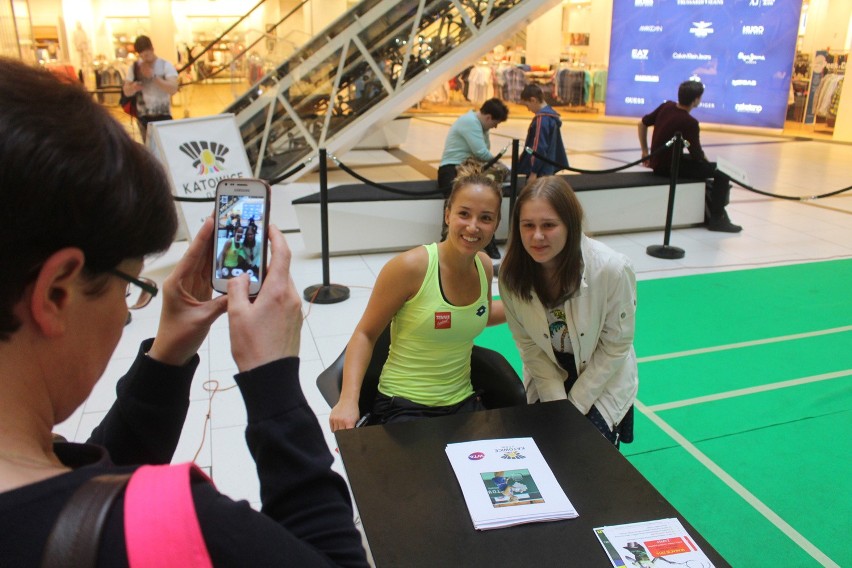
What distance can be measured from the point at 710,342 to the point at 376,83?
5709 millimetres

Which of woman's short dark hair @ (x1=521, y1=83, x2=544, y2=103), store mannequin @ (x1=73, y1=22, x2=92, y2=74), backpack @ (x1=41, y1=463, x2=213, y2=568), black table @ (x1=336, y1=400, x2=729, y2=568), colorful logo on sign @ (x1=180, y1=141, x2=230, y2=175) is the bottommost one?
black table @ (x1=336, y1=400, x2=729, y2=568)

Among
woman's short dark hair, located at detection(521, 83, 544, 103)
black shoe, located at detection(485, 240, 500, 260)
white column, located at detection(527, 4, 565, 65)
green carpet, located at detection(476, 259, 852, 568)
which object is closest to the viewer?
green carpet, located at detection(476, 259, 852, 568)

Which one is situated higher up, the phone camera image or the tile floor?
the phone camera image

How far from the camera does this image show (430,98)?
819 inches

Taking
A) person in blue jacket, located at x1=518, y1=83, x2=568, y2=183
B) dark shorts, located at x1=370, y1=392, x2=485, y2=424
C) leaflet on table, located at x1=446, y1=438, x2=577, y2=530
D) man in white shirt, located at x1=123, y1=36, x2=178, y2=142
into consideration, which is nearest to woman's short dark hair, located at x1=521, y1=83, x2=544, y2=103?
person in blue jacket, located at x1=518, y1=83, x2=568, y2=183

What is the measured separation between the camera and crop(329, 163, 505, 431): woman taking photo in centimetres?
254

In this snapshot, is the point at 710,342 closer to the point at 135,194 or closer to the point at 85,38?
the point at 135,194

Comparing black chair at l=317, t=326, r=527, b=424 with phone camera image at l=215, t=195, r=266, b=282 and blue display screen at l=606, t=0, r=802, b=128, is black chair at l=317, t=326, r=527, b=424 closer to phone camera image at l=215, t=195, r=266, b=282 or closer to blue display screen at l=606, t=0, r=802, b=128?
phone camera image at l=215, t=195, r=266, b=282

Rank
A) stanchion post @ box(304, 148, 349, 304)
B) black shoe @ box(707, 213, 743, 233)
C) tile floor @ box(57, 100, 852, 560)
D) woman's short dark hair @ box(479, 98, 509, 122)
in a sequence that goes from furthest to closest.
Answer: black shoe @ box(707, 213, 743, 233) < woman's short dark hair @ box(479, 98, 509, 122) < stanchion post @ box(304, 148, 349, 304) < tile floor @ box(57, 100, 852, 560)

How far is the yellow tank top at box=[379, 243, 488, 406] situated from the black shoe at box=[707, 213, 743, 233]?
5.69 m

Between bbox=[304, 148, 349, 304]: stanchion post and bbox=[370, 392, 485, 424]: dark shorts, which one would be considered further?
bbox=[304, 148, 349, 304]: stanchion post

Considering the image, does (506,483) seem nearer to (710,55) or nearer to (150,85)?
(150,85)

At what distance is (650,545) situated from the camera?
1588 millimetres

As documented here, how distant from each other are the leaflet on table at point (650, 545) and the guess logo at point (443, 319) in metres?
1.07
